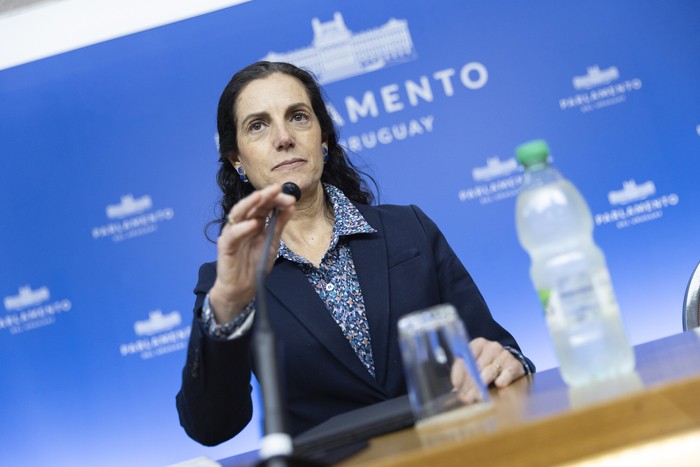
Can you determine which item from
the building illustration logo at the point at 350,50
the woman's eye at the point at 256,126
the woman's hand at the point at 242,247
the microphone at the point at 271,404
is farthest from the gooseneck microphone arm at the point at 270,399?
the building illustration logo at the point at 350,50

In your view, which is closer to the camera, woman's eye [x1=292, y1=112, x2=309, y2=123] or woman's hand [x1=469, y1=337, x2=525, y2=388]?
woman's hand [x1=469, y1=337, x2=525, y2=388]

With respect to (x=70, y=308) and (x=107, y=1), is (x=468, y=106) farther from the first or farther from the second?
(x=70, y=308)

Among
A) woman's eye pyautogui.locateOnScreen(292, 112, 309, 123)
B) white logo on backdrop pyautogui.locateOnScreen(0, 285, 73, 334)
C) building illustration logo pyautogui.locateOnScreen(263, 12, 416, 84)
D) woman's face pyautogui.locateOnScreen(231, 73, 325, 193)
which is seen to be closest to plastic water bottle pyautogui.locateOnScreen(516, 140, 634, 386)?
woman's face pyautogui.locateOnScreen(231, 73, 325, 193)

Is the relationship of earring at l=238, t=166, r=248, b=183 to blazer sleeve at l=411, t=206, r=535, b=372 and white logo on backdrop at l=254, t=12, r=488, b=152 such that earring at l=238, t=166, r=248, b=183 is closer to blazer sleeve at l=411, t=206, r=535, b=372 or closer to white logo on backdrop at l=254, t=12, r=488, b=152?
blazer sleeve at l=411, t=206, r=535, b=372

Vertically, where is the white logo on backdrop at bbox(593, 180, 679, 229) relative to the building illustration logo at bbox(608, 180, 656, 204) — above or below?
below

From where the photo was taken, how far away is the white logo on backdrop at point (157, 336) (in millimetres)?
3650

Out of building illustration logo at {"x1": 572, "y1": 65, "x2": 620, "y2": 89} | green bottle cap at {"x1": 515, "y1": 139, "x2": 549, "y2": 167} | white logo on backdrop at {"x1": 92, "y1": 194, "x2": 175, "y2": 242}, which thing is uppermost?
building illustration logo at {"x1": 572, "y1": 65, "x2": 620, "y2": 89}

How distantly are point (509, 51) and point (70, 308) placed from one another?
6.70ft

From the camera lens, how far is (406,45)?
3746mm

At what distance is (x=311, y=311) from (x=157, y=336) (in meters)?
2.00

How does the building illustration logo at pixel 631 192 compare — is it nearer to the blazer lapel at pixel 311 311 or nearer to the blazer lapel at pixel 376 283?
the blazer lapel at pixel 376 283

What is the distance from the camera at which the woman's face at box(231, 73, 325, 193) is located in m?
2.04

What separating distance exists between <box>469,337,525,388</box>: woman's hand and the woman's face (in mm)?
627

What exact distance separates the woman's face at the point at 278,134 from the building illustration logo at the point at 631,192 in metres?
1.83
